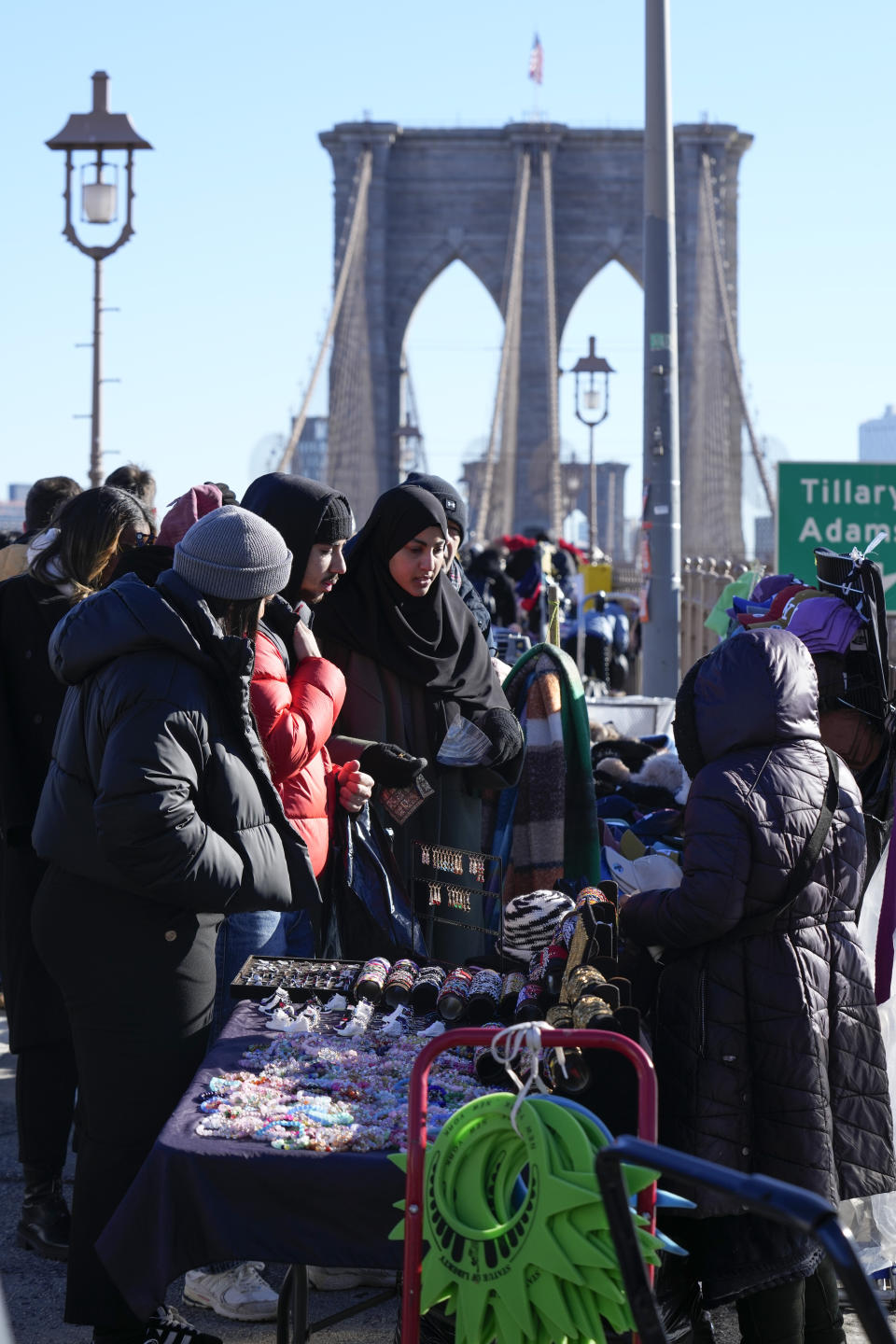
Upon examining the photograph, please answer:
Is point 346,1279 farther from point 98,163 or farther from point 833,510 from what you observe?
point 98,163

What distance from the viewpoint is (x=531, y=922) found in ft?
10.3

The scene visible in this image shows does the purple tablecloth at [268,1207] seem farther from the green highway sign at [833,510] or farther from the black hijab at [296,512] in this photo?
the green highway sign at [833,510]

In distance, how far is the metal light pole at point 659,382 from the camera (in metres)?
8.53

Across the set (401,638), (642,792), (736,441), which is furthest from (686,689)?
(736,441)

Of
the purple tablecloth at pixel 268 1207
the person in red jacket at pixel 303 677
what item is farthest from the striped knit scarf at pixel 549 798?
the purple tablecloth at pixel 268 1207

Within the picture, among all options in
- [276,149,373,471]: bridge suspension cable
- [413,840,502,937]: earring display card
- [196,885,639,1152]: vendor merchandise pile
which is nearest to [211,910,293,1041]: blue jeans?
[196,885,639,1152]: vendor merchandise pile

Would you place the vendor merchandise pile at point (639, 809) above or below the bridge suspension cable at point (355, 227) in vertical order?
below

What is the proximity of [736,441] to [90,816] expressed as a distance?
128ft

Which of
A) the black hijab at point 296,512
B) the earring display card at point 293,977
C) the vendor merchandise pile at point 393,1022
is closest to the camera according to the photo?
the vendor merchandise pile at point 393,1022

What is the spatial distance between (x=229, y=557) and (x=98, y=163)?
26.2ft

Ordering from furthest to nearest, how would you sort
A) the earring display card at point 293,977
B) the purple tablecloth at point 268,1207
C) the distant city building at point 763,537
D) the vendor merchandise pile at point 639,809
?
the distant city building at point 763,537, the vendor merchandise pile at point 639,809, the earring display card at point 293,977, the purple tablecloth at point 268,1207

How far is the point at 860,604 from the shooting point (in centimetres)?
370

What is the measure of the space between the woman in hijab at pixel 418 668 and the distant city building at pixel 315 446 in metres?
38.4

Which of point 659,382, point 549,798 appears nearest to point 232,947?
point 549,798
